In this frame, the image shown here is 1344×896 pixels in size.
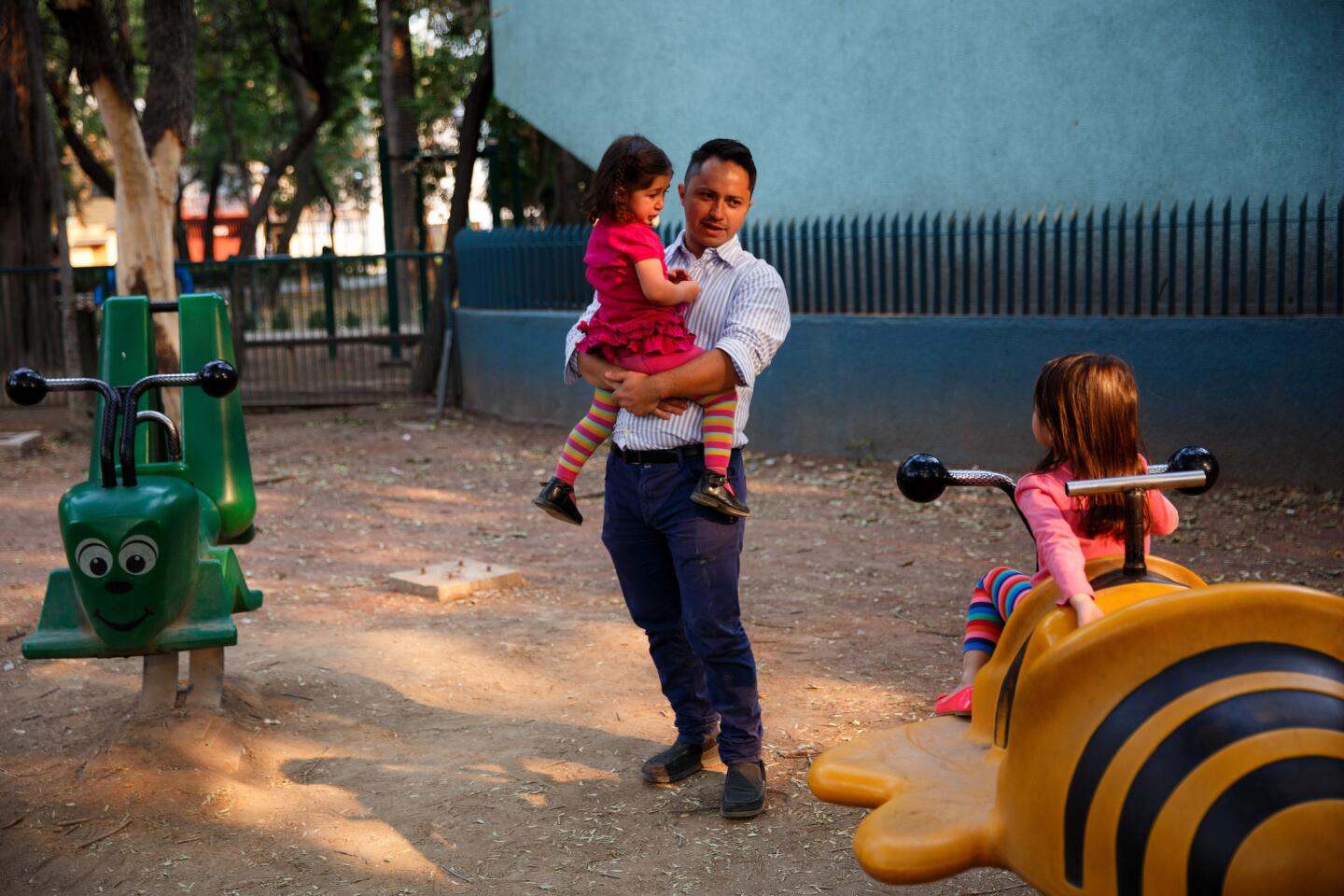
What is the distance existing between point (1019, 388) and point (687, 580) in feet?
19.4

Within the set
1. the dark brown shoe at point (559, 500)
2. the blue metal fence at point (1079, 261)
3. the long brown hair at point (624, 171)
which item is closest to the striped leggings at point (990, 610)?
the dark brown shoe at point (559, 500)

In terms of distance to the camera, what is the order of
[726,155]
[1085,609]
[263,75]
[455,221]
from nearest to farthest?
[1085,609], [726,155], [455,221], [263,75]

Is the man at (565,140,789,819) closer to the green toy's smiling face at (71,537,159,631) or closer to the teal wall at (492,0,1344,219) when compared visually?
the green toy's smiling face at (71,537,159,631)

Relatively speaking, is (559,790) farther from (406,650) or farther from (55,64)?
(55,64)

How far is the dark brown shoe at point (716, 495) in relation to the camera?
345 centimetres

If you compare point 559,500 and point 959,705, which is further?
point 559,500

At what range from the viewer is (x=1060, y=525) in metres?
2.68

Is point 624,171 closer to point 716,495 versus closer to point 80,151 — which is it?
point 716,495

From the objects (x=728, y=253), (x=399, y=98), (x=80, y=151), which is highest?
(x=399, y=98)

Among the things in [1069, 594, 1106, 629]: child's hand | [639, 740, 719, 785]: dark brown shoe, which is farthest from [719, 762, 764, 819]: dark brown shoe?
[1069, 594, 1106, 629]: child's hand

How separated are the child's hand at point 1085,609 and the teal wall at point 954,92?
25.0ft

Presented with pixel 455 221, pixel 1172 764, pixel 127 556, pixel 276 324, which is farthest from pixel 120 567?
pixel 276 324

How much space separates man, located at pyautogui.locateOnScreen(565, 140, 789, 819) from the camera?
3465mm

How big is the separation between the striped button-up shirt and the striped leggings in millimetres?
796
